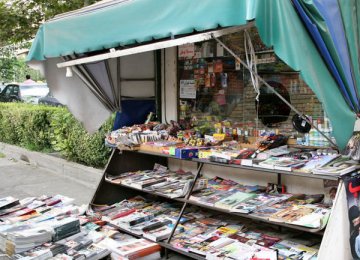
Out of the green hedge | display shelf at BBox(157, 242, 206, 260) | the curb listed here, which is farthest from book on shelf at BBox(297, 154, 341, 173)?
the green hedge

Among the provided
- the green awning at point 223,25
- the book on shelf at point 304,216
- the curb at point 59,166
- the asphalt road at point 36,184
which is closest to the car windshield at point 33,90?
the curb at point 59,166

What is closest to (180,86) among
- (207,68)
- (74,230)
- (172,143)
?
(207,68)

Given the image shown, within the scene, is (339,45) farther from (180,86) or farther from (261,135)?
(180,86)

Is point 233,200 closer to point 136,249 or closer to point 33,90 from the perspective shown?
point 136,249

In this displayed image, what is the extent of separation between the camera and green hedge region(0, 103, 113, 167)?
7.50 m

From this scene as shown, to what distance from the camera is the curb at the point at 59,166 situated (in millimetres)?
7418

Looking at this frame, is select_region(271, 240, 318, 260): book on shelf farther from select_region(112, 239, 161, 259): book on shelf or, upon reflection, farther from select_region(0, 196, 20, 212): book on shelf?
select_region(0, 196, 20, 212): book on shelf

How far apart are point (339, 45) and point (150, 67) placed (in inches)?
117

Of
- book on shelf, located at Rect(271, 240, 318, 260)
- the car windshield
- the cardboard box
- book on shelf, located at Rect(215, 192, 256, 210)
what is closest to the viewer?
book on shelf, located at Rect(271, 240, 318, 260)

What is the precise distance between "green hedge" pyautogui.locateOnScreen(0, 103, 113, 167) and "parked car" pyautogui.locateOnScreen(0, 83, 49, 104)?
17.6 feet

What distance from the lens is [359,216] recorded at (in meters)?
3.13

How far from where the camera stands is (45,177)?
8164 millimetres

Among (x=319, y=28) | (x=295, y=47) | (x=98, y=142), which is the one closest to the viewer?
(x=295, y=47)

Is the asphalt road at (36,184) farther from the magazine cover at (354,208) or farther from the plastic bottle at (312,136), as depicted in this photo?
the magazine cover at (354,208)
